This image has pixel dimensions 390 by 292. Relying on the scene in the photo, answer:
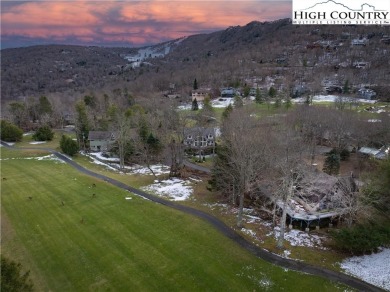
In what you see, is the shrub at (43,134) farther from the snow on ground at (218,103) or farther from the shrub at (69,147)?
the snow on ground at (218,103)

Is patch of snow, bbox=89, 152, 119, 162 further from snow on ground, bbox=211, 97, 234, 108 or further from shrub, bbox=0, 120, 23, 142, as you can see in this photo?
snow on ground, bbox=211, 97, 234, 108

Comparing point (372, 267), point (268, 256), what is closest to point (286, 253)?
point (268, 256)

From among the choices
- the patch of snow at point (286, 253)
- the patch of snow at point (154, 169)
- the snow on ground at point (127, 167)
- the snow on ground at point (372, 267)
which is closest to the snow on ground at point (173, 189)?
the patch of snow at point (154, 169)

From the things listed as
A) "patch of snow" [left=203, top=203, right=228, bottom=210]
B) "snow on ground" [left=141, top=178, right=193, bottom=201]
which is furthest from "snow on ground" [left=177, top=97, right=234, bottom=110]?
"patch of snow" [left=203, top=203, right=228, bottom=210]

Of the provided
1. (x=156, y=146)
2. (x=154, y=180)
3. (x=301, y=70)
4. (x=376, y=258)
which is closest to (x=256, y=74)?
(x=301, y=70)

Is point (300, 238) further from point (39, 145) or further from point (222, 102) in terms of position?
point (222, 102)

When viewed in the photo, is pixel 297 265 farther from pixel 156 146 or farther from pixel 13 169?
pixel 13 169
